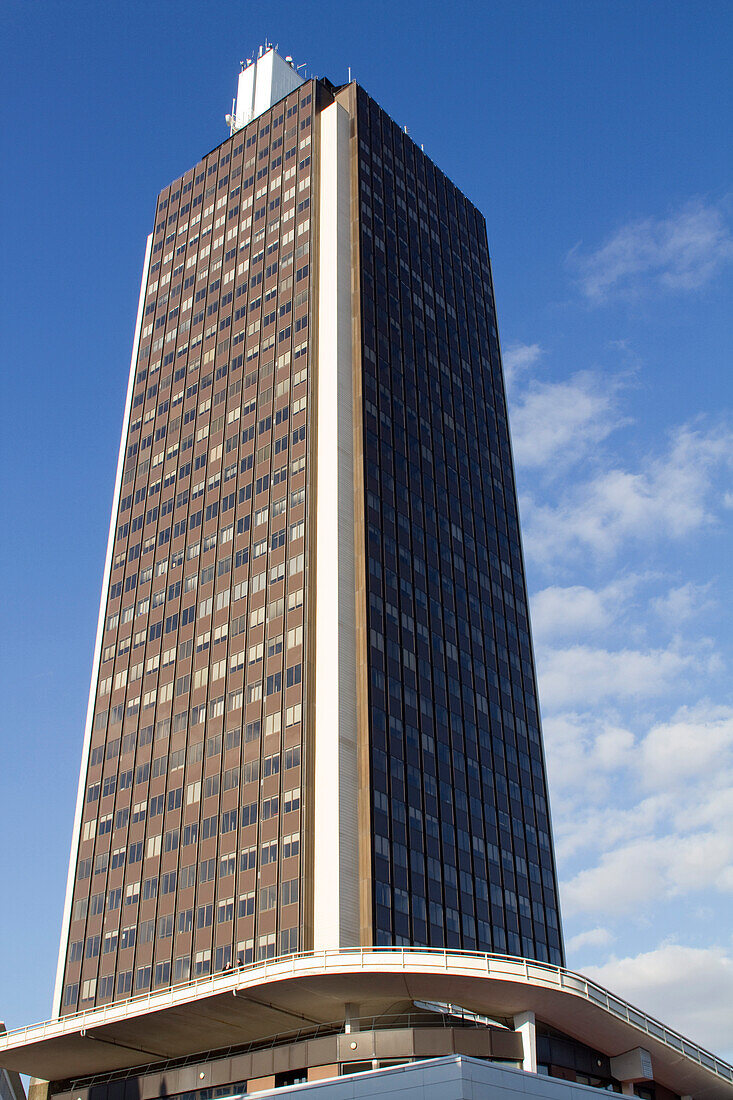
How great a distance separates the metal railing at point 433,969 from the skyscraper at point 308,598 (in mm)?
18744

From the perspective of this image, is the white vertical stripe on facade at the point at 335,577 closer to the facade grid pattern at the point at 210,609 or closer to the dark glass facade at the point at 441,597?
the facade grid pattern at the point at 210,609

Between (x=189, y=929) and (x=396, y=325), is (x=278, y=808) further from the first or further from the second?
(x=396, y=325)

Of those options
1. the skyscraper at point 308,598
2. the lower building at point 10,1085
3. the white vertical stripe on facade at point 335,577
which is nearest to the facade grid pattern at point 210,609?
the skyscraper at point 308,598

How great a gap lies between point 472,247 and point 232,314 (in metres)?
44.1

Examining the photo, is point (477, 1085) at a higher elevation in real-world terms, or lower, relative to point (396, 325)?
lower

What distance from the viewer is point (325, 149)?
141 m

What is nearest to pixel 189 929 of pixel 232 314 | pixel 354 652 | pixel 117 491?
pixel 354 652

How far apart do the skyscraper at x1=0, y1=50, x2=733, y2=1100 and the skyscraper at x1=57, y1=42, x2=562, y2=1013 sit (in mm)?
356

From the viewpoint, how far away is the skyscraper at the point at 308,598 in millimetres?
98375

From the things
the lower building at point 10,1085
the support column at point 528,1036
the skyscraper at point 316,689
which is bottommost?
the support column at point 528,1036

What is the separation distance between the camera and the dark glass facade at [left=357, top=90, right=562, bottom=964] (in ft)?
341

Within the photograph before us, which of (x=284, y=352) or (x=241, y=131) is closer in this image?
(x=284, y=352)

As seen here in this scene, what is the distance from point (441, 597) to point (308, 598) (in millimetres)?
20604

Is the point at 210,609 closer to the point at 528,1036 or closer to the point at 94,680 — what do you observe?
the point at 94,680
